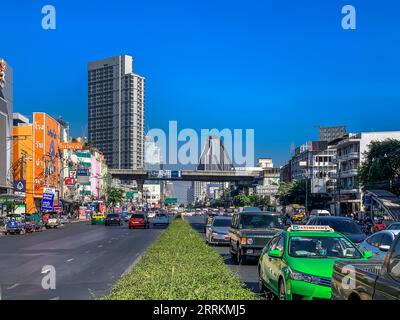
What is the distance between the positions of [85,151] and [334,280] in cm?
12435

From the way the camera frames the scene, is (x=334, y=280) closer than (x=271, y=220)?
Yes

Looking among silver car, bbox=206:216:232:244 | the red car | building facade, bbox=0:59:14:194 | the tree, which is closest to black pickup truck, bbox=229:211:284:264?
silver car, bbox=206:216:232:244

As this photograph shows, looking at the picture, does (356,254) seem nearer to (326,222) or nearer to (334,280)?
(334,280)

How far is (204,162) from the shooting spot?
434 feet

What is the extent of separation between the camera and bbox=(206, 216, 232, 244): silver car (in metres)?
30.7

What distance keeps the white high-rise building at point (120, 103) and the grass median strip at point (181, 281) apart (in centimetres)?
11742

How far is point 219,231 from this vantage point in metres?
31.0

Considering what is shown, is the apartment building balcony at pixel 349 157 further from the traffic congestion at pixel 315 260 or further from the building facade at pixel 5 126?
the traffic congestion at pixel 315 260

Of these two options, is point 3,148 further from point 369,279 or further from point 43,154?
point 369,279

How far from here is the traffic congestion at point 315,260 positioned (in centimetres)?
736

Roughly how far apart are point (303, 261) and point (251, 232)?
9.27 meters

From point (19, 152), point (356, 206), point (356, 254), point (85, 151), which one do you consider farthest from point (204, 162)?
point (356, 254)

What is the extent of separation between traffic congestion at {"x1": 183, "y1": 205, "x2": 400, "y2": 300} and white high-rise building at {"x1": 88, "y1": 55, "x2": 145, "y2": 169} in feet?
372

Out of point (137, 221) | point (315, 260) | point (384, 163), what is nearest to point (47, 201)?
point (137, 221)
